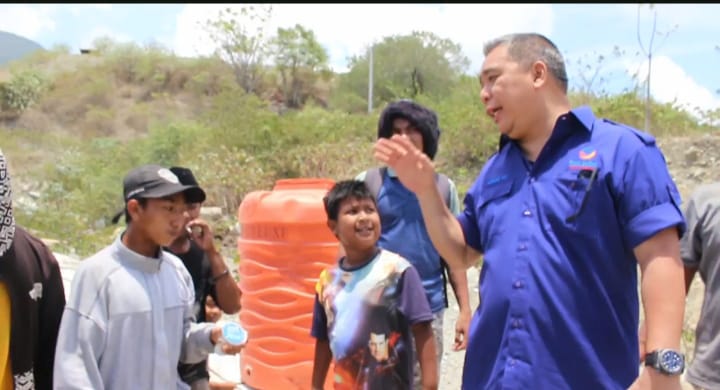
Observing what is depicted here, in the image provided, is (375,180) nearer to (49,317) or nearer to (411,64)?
(49,317)

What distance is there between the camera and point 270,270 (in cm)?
429

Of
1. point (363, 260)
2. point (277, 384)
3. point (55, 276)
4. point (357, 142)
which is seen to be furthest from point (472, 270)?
point (357, 142)

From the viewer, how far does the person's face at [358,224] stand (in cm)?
285

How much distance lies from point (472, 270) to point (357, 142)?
25.6 ft

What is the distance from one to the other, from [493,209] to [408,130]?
4.06 feet

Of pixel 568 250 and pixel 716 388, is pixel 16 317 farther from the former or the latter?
pixel 716 388

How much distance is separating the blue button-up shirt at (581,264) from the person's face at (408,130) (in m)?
1.31

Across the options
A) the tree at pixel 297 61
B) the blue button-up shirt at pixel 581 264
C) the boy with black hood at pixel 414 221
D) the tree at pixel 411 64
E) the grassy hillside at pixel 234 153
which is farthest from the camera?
the tree at pixel 297 61

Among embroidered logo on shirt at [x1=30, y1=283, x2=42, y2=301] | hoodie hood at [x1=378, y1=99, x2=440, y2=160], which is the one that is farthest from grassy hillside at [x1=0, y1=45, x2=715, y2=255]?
embroidered logo on shirt at [x1=30, y1=283, x2=42, y2=301]

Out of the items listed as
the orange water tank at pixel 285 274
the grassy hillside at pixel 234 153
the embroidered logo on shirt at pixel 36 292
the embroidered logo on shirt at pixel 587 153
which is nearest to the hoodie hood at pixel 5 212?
the embroidered logo on shirt at pixel 36 292

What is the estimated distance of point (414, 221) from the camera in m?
3.20

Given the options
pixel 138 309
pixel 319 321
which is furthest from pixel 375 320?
pixel 138 309

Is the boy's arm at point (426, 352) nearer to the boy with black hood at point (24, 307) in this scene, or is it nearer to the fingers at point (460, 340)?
the fingers at point (460, 340)

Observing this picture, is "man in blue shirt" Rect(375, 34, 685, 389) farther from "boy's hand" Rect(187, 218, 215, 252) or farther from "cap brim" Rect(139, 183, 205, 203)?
"boy's hand" Rect(187, 218, 215, 252)
